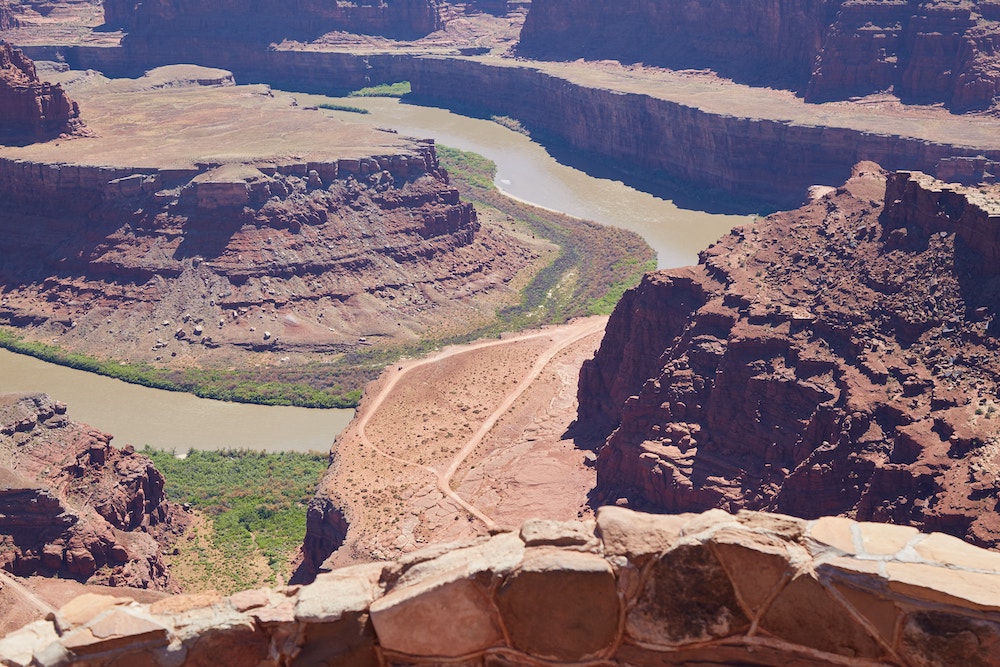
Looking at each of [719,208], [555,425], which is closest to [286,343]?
[555,425]

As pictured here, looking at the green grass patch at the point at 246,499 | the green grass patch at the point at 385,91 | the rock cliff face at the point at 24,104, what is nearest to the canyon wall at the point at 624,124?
the green grass patch at the point at 385,91

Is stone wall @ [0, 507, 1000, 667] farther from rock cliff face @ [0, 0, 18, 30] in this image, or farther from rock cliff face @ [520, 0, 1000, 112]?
rock cliff face @ [0, 0, 18, 30]

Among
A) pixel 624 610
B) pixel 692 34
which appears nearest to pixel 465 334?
pixel 624 610

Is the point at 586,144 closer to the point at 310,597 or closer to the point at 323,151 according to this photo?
the point at 323,151

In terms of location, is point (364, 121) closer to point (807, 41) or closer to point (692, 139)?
point (692, 139)

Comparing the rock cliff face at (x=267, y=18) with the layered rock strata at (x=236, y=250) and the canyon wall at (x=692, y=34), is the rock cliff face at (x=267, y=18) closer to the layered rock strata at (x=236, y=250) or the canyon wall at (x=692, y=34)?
the canyon wall at (x=692, y=34)
